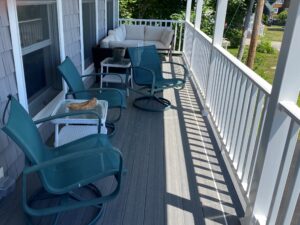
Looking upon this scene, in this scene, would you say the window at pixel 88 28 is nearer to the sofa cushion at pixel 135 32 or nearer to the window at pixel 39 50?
the window at pixel 39 50

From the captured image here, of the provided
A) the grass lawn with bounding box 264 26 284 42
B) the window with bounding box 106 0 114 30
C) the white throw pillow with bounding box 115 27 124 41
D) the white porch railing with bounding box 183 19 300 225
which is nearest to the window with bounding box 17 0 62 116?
the white porch railing with bounding box 183 19 300 225

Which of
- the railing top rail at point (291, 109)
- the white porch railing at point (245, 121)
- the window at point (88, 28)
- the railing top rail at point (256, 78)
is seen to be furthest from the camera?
the window at point (88, 28)

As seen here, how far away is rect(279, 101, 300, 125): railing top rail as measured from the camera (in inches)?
58.9

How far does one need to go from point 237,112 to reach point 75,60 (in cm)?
233


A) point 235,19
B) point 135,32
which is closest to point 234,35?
point 235,19

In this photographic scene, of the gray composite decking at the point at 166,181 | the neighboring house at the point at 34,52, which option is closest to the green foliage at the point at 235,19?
the neighboring house at the point at 34,52

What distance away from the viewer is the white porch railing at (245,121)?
1641 mm

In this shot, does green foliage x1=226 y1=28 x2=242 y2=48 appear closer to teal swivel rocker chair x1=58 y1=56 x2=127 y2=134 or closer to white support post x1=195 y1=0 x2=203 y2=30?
white support post x1=195 y1=0 x2=203 y2=30

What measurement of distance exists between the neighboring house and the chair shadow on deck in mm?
1491

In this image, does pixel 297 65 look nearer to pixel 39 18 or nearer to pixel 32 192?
pixel 32 192

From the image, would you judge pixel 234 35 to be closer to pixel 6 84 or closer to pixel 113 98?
pixel 113 98

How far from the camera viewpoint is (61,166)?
1.97m

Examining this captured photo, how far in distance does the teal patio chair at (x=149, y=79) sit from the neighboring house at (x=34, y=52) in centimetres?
83

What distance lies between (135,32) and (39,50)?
5060 mm
